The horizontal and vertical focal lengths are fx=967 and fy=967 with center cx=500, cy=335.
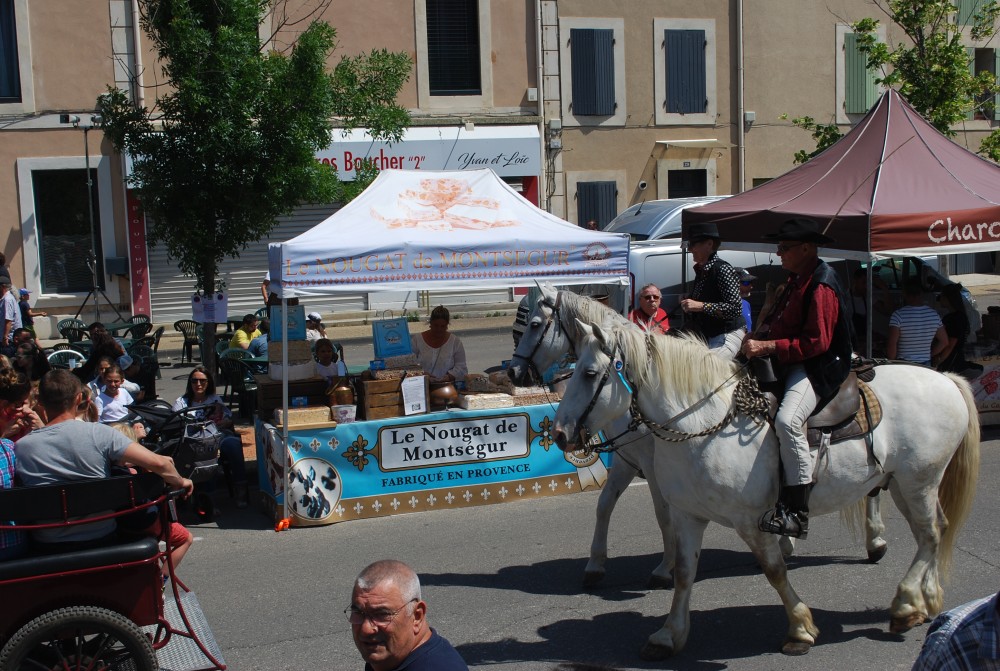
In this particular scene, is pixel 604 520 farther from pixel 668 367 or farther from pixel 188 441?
pixel 188 441

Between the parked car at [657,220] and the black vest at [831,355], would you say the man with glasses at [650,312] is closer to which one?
the black vest at [831,355]

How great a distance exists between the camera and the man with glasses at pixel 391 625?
270cm

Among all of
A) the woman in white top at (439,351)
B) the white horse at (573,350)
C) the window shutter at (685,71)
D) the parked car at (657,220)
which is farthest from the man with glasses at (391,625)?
the window shutter at (685,71)

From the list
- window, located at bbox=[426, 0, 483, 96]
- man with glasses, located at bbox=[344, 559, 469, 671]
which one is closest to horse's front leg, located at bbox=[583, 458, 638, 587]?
man with glasses, located at bbox=[344, 559, 469, 671]

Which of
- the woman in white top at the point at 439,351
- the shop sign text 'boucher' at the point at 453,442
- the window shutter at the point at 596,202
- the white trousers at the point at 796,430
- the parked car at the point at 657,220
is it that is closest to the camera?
the white trousers at the point at 796,430

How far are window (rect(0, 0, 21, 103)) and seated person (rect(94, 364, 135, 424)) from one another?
13512 millimetres

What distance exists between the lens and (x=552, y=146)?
2248 cm

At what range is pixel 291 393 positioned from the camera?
354 inches

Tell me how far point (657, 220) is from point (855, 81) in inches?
429

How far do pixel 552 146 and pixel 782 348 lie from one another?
1779 cm

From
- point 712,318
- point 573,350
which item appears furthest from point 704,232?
point 573,350

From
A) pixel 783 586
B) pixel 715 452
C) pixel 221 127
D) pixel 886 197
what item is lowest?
pixel 783 586

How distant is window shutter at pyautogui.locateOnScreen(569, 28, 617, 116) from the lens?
2245 cm

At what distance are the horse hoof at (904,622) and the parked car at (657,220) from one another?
11.0m
